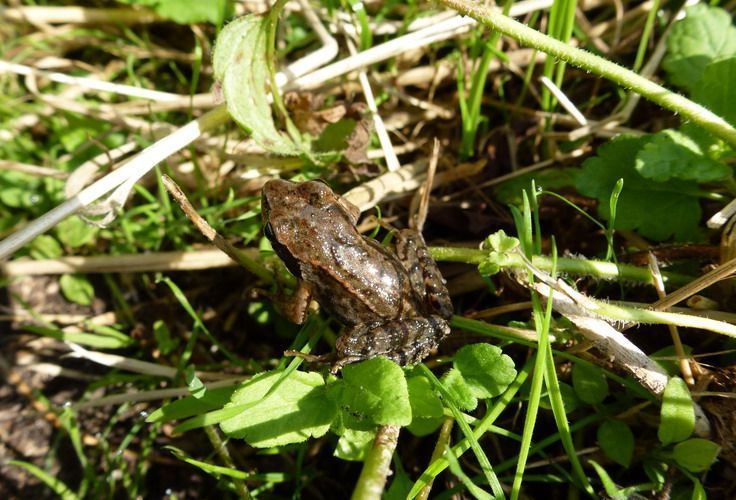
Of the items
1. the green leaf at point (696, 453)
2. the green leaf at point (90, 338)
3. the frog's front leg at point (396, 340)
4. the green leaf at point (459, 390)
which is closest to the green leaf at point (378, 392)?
the green leaf at point (459, 390)

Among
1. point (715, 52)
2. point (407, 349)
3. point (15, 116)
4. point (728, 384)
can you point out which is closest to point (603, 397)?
point (728, 384)

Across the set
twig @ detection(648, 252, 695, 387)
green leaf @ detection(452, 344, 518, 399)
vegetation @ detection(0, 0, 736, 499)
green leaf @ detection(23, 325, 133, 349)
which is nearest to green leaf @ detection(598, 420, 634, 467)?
vegetation @ detection(0, 0, 736, 499)

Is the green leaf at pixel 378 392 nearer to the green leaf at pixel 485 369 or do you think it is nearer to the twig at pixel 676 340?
the green leaf at pixel 485 369

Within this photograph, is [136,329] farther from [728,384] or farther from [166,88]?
[728,384]

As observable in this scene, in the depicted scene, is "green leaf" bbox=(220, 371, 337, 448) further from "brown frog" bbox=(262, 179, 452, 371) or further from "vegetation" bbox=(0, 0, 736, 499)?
"brown frog" bbox=(262, 179, 452, 371)

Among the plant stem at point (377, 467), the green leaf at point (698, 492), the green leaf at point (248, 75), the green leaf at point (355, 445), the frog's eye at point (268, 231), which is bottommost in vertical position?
the green leaf at point (698, 492)

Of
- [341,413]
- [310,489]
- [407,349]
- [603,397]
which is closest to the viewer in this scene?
[341,413]
